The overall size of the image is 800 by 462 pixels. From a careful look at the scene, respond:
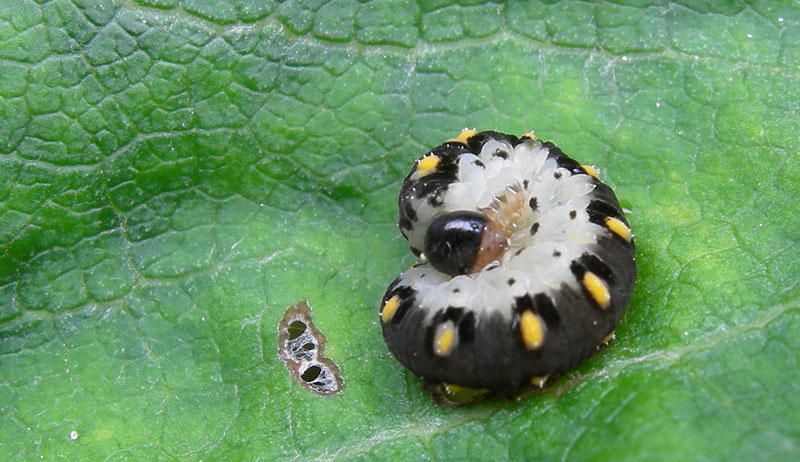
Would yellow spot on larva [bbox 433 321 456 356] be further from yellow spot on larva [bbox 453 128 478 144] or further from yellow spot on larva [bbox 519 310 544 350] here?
yellow spot on larva [bbox 453 128 478 144]

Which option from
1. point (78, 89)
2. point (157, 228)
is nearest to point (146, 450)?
point (157, 228)

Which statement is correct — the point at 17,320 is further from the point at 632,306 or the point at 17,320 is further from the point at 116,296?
the point at 632,306

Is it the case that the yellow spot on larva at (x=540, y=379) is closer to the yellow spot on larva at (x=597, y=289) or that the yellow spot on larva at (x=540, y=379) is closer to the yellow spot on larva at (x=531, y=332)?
the yellow spot on larva at (x=531, y=332)

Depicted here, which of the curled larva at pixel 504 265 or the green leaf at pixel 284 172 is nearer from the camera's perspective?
the curled larva at pixel 504 265

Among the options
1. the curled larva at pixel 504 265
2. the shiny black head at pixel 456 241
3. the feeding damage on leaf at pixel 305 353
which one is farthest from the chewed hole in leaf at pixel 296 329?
the shiny black head at pixel 456 241

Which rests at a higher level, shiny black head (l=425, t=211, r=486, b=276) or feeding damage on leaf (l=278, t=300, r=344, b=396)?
shiny black head (l=425, t=211, r=486, b=276)

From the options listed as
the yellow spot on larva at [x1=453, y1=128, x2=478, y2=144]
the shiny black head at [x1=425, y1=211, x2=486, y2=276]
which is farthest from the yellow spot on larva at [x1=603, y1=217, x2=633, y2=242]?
the yellow spot on larva at [x1=453, y1=128, x2=478, y2=144]

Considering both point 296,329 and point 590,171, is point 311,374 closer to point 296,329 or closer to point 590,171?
point 296,329
